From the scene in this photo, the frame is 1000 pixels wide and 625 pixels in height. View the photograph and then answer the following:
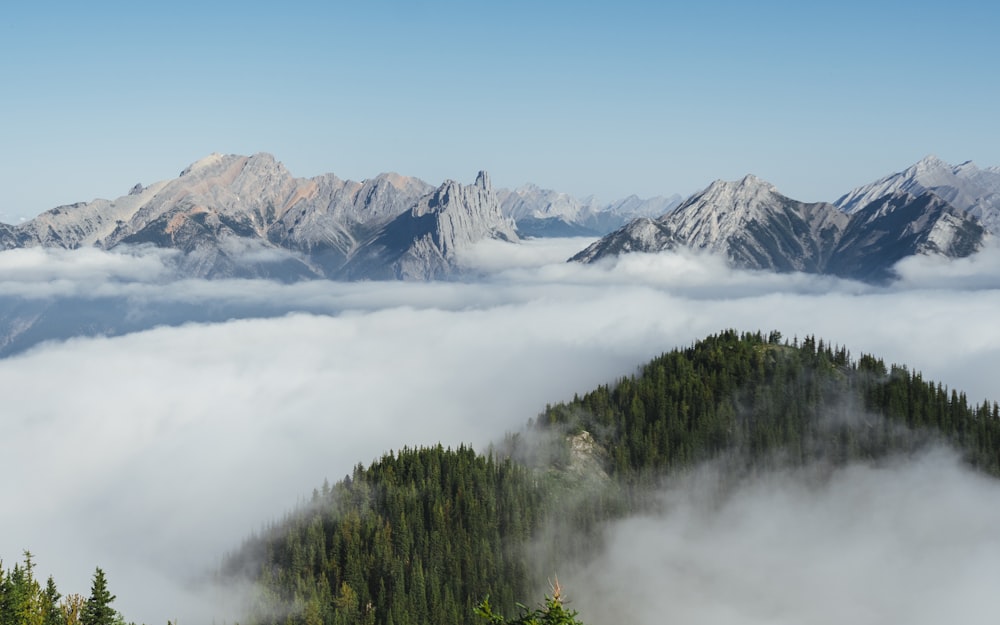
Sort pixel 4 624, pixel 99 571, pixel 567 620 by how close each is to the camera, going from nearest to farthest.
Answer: pixel 567 620, pixel 4 624, pixel 99 571

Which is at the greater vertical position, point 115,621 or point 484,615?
point 484,615

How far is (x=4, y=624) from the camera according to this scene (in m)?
108

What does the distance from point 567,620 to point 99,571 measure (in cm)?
11127

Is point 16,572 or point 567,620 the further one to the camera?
point 16,572

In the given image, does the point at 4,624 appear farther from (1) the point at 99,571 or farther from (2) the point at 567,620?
(2) the point at 567,620

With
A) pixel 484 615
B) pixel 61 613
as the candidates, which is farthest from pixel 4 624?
pixel 484 615

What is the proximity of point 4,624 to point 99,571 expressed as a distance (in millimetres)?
14216

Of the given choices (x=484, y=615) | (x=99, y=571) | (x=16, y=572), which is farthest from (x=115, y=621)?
(x=484, y=615)

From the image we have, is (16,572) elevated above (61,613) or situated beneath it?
elevated above

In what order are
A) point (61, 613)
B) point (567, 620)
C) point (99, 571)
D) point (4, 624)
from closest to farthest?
point (567, 620)
point (4, 624)
point (99, 571)
point (61, 613)

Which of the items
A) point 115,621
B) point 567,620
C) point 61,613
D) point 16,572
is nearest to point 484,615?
point 567,620

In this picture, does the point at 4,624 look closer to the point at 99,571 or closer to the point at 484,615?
the point at 99,571

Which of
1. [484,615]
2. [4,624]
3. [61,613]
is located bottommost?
[61,613]

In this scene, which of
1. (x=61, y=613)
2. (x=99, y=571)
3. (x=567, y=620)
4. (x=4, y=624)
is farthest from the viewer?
(x=61, y=613)
